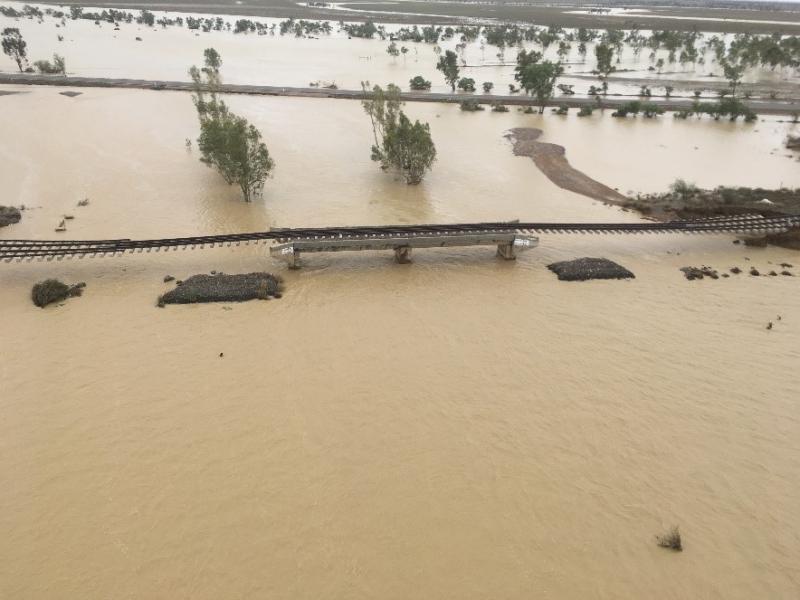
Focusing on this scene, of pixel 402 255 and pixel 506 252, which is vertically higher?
pixel 402 255

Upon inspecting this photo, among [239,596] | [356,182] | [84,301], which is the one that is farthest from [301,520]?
[356,182]

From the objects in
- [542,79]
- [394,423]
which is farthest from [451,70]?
[394,423]

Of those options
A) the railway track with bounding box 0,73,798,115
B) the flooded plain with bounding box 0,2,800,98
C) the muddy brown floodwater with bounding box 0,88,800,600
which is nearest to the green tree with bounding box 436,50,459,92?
the flooded plain with bounding box 0,2,800,98

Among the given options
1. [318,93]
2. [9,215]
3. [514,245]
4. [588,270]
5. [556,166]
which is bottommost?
[588,270]

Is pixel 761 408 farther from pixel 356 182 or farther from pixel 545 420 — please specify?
pixel 356 182

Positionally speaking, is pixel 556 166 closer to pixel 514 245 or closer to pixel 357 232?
pixel 514 245

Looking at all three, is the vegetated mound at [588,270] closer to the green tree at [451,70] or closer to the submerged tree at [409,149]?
the submerged tree at [409,149]
